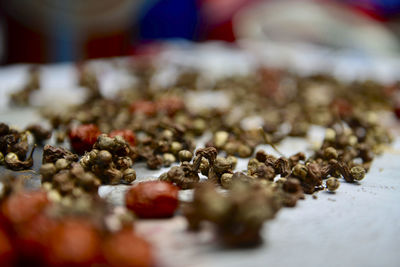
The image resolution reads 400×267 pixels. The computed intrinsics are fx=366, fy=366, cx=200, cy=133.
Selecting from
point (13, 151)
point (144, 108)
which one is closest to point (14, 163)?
point (13, 151)

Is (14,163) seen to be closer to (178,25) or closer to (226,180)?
(226,180)

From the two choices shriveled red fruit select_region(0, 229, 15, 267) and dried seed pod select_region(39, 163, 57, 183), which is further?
dried seed pod select_region(39, 163, 57, 183)

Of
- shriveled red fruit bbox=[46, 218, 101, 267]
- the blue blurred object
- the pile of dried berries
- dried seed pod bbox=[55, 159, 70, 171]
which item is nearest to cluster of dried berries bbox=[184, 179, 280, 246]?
the pile of dried berries

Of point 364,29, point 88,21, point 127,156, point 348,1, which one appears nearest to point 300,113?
point 127,156

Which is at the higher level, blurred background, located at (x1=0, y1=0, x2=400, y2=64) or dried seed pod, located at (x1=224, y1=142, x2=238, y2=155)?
blurred background, located at (x1=0, y1=0, x2=400, y2=64)

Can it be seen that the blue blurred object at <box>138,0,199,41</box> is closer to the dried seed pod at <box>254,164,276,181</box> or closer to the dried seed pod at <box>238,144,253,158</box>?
the dried seed pod at <box>238,144,253,158</box>
